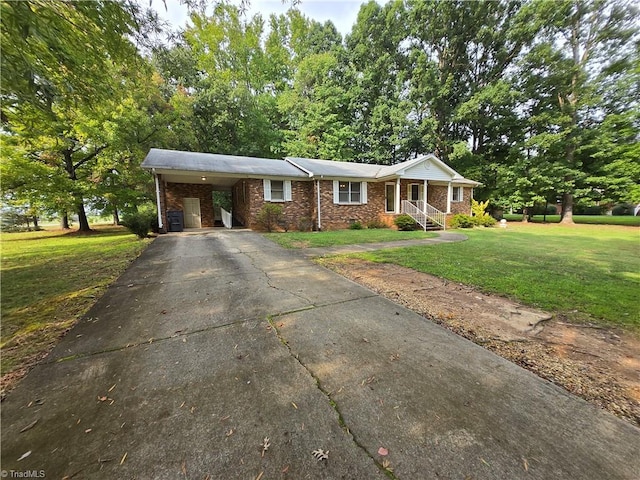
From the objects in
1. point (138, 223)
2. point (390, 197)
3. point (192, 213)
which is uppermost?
point (390, 197)

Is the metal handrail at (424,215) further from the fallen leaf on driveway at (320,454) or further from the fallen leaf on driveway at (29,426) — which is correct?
the fallen leaf on driveway at (29,426)

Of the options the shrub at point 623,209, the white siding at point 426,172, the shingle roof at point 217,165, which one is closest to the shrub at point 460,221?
the white siding at point 426,172

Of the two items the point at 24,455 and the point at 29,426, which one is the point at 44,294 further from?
the point at 24,455

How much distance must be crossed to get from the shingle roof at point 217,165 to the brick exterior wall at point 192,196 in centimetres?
194

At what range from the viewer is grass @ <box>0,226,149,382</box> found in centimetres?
276

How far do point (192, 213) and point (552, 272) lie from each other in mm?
16751

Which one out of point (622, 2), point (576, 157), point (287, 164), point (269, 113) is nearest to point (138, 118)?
point (287, 164)

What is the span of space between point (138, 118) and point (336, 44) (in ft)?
71.1

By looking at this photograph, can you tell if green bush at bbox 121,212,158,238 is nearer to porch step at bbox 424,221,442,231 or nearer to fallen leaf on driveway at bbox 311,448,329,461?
fallen leaf on driveway at bbox 311,448,329,461

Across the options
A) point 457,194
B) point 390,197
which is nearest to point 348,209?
point 390,197

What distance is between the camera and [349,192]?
1545 centimetres

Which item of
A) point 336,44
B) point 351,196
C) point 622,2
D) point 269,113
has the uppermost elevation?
point 336,44

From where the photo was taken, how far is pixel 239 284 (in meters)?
4.72

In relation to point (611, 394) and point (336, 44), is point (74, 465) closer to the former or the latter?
point (611, 394)
